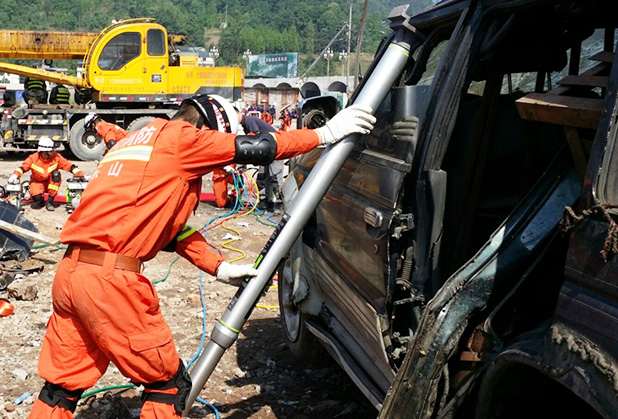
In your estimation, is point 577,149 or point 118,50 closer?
point 577,149

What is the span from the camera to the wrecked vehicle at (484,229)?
1.88m

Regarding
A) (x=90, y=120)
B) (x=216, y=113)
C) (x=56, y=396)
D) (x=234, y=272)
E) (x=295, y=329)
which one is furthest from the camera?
(x=90, y=120)

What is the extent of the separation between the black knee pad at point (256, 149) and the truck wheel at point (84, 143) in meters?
15.6

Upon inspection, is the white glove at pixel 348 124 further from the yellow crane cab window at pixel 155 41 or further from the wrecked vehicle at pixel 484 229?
the yellow crane cab window at pixel 155 41

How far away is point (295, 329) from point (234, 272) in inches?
61.0

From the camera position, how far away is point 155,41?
1831 cm

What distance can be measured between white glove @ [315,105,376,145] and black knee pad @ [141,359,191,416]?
4.15ft

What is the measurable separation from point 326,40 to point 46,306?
114 m

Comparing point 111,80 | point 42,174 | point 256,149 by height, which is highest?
point 256,149

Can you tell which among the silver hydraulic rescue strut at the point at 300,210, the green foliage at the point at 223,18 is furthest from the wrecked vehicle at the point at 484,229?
the green foliage at the point at 223,18

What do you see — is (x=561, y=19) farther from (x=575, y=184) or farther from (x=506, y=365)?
(x=506, y=365)

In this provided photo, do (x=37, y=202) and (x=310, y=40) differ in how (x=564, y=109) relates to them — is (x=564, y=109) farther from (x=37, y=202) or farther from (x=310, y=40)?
(x=310, y=40)

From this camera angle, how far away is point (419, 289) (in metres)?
2.91

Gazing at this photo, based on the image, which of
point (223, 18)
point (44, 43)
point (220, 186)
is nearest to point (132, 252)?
point (220, 186)
